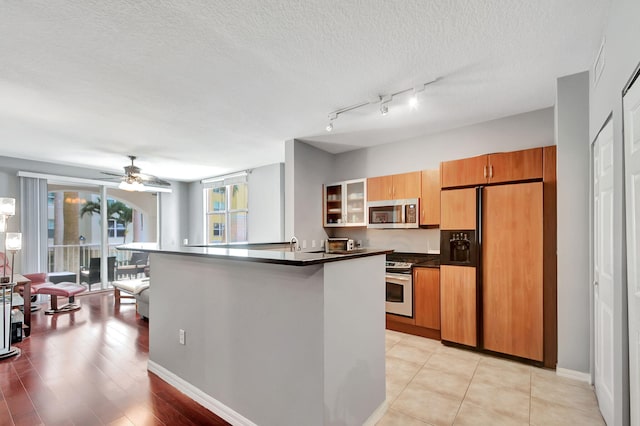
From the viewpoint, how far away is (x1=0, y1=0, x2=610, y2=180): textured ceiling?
1.75 meters

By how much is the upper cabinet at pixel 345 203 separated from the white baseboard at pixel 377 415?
2.68 m

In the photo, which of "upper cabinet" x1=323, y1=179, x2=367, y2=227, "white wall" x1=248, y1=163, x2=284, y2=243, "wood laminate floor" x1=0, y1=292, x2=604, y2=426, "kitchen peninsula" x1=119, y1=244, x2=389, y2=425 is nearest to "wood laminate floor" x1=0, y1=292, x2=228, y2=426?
"wood laminate floor" x1=0, y1=292, x2=604, y2=426

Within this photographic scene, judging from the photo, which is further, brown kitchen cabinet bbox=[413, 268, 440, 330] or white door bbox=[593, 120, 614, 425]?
brown kitchen cabinet bbox=[413, 268, 440, 330]

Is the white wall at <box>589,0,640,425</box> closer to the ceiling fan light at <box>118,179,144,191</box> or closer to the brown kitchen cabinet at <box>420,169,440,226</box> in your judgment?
the brown kitchen cabinet at <box>420,169,440,226</box>

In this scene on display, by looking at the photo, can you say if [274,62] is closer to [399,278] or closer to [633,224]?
[633,224]

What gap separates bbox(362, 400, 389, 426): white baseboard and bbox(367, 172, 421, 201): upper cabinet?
262 cm

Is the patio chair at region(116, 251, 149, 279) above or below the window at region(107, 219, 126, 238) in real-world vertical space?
below

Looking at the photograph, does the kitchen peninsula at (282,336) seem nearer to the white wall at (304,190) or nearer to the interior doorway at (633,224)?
the interior doorway at (633,224)

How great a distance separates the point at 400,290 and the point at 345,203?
1.63 metres

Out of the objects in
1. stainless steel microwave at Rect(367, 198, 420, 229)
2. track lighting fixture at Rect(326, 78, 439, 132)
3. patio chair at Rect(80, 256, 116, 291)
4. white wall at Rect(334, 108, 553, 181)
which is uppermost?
track lighting fixture at Rect(326, 78, 439, 132)

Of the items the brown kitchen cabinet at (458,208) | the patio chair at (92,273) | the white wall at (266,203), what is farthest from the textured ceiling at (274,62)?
the patio chair at (92,273)

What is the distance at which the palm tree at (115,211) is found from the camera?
649cm

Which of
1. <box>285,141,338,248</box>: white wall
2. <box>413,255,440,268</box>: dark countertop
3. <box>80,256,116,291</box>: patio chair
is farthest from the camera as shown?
<box>80,256,116,291</box>: patio chair

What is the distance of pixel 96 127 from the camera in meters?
3.70
